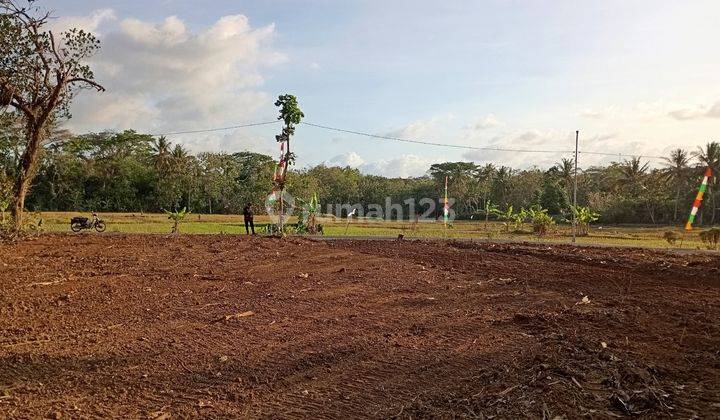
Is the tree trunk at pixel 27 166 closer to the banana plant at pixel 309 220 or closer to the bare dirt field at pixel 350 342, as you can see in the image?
the bare dirt field at pixel 350 342

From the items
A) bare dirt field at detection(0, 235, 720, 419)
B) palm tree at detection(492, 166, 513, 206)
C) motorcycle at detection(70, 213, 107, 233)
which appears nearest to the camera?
bare dirt field at detection(0, 235, 720, 419)

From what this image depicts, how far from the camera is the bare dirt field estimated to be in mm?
3768

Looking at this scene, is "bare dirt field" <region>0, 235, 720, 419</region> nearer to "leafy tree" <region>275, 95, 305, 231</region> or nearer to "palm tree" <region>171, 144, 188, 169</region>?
"leafy tree" <region>275, 95, 305, 231</region>

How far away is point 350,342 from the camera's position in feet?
17.6

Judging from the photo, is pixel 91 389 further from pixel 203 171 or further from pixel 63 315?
pixel 203 171

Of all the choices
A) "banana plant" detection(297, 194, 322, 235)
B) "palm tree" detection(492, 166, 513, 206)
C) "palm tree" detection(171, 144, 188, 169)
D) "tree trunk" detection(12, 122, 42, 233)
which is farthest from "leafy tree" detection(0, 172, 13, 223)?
"palm tree" detection(492, 166, 513, 206)

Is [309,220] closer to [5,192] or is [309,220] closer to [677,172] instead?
[5,192]

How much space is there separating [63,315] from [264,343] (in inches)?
118

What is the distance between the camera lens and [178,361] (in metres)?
4.76

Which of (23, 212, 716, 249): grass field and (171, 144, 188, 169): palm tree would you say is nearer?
(23, 212, 716, 249): grass field

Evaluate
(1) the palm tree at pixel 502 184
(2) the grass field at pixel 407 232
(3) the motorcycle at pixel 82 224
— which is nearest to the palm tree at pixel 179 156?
(2) the grass field at pixel 407 232

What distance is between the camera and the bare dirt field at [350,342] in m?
3.77

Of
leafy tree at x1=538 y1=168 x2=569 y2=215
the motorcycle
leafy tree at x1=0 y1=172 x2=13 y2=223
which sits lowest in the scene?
the motorcycle

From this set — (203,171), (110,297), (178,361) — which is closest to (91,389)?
(178,361)
